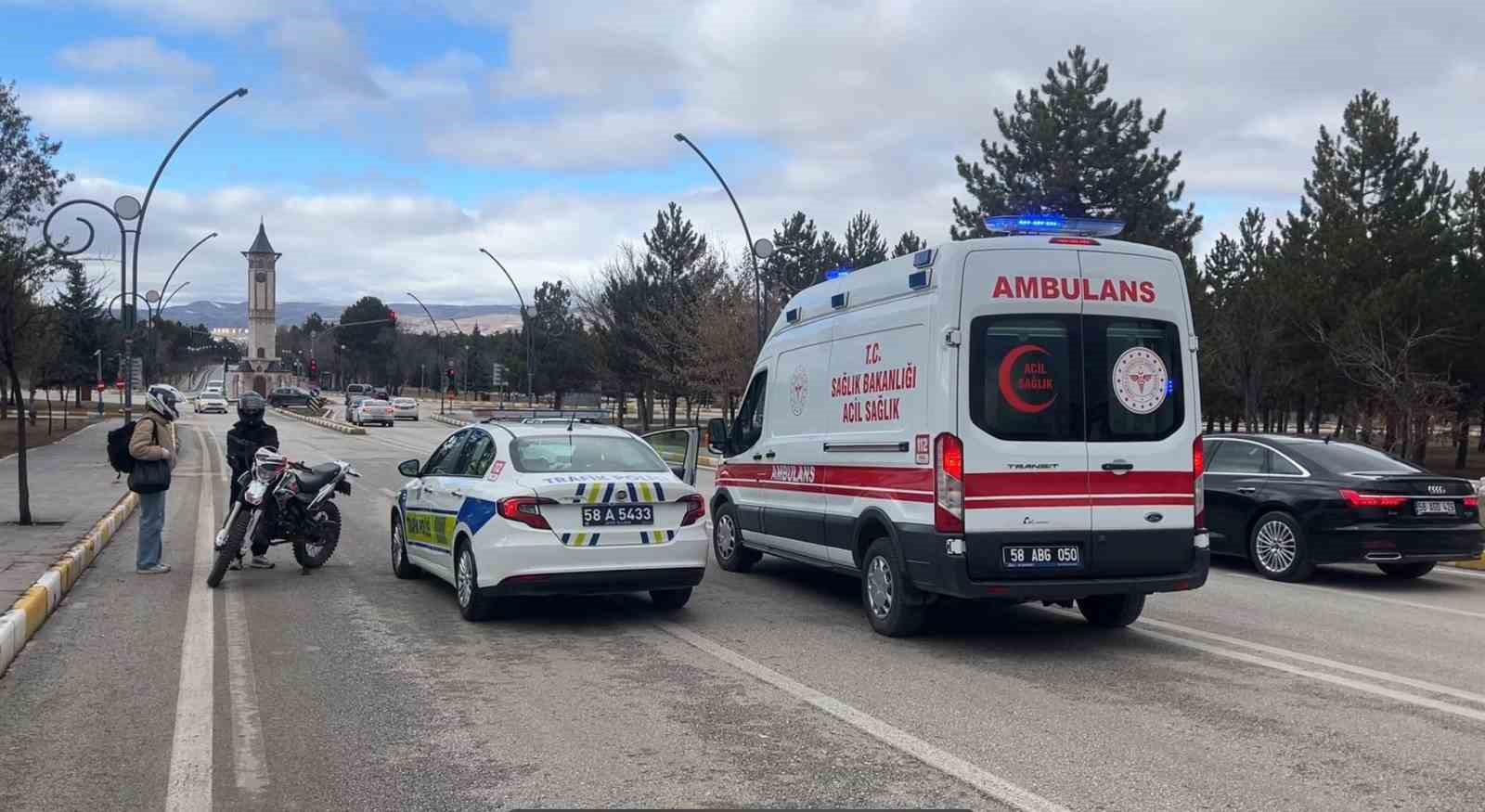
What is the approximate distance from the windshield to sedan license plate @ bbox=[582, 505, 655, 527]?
493 millimetres

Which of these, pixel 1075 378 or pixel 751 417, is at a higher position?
pixel 1075 378

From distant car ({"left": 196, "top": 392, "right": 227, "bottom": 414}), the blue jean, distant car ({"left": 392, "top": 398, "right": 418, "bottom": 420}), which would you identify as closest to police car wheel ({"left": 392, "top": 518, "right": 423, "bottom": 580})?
the blue jean

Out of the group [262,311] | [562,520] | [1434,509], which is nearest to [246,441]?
[562,520]

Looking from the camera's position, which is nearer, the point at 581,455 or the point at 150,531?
the point at 581,455

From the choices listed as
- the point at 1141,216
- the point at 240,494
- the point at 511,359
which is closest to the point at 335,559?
the point at 240,494

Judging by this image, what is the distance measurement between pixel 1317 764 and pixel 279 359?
177706 mm

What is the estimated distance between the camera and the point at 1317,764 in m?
5.54

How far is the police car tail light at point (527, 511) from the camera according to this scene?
8625mm

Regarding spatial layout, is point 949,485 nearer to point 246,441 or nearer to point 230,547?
point 230,547

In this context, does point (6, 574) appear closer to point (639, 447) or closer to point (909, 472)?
point (639, 447)

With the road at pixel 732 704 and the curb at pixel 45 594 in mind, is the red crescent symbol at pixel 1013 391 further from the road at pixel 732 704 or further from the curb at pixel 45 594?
the curb at pixel 45 594

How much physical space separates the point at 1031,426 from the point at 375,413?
55.4 meters

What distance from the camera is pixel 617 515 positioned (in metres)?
8.84

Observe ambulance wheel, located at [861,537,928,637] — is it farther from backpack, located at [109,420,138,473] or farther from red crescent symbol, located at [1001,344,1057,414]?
backpack, located at [109,420,138,473]
